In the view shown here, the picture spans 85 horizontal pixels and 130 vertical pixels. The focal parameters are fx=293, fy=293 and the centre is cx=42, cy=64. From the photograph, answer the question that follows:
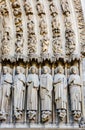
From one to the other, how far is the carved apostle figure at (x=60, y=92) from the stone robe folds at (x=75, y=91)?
0.34 ft

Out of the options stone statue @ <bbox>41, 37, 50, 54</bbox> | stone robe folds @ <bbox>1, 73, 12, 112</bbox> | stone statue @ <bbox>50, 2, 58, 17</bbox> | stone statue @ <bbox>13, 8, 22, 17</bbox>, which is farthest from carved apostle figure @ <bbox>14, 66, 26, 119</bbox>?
stone statue @ <bbox>50, 2, 58, 17</bbox>

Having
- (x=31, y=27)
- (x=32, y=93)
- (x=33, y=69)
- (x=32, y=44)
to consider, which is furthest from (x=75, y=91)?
(x=31, y=27)

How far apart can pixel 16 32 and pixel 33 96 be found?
120 centimetres

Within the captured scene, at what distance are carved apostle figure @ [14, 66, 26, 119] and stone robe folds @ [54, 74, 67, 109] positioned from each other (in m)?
0.51

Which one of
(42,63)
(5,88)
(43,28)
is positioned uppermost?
(43,28)

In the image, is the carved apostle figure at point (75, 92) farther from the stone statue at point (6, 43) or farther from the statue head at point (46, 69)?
the stone statue at point (6, 43)

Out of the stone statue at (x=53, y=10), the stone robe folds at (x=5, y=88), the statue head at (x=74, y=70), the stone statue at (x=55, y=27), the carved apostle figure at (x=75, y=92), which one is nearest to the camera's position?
the carved apostle figure at (x=75, y=92)

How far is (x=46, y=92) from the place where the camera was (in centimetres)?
448

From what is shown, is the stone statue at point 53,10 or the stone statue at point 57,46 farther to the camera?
the stone statue at point 53,10

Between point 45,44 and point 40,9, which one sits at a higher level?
point 40,9

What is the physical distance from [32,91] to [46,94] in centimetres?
22

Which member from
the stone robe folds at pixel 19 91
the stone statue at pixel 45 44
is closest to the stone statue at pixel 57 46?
the stone statue at pixel 45 44

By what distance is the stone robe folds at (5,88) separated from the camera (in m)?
4.47

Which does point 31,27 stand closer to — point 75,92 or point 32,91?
point 32,91
